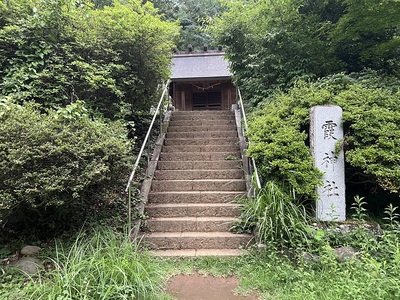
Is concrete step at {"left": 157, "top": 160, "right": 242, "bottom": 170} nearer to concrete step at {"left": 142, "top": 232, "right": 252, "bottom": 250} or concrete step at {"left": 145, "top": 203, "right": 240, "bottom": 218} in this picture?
concrete step at {"left": 145, "top": 203, "right": 240, "bottom": 218}

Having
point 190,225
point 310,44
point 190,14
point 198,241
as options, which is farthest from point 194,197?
point 190,14

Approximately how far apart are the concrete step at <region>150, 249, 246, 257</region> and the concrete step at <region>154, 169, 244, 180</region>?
5.52 ft

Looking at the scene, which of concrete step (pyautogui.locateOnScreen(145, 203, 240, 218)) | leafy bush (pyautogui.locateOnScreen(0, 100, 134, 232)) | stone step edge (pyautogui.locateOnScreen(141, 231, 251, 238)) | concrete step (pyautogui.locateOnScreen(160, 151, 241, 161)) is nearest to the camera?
leafy bush (pyautogui.locateOnScreen(0, 100, 134, 232))

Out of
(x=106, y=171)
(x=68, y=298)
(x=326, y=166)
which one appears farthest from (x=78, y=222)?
(x=326, y=166)

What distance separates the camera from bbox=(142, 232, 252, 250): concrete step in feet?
12.7

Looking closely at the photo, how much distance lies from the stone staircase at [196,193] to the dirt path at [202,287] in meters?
0.48

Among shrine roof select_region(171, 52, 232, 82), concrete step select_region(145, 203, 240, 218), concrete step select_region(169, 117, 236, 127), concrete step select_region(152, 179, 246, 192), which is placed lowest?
concrete step select_region(145, 203, 240, 218)

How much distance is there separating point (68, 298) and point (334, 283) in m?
2.54

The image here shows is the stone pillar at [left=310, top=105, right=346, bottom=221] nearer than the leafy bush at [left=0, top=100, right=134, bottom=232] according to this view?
No

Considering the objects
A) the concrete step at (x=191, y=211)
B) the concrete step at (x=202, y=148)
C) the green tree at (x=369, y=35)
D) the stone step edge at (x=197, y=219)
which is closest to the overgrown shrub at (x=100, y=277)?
the stone step edge at (x=197, y=219)

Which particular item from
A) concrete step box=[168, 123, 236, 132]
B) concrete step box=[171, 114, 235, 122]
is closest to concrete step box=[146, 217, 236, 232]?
concrete step box=[168, 123, 236, 132]

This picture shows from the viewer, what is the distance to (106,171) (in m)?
3.30

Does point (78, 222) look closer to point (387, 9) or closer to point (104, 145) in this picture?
point (104, 145)

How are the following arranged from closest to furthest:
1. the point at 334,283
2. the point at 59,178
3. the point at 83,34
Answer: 1. the point at 334,283
2. the point at 59,178
3. the point at 83,34
